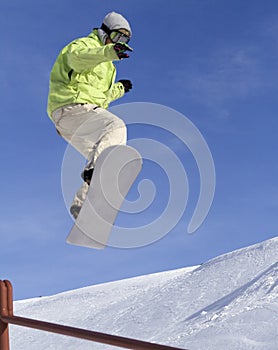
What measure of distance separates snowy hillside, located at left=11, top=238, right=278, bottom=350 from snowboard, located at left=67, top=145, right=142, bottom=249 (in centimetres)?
329

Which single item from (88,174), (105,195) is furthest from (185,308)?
(88,174)

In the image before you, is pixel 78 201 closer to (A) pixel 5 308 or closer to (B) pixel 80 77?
(B) pixel 80 77

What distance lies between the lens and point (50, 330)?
3.44m

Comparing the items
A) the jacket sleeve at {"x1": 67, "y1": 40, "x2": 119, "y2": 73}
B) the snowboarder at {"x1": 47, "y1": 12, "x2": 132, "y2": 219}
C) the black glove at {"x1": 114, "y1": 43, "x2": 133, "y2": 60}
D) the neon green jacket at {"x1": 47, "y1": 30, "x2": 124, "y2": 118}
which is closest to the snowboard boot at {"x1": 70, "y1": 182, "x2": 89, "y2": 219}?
the snowboarder at {"x1": 47, "y1": 12, "x2": 132, "y2": 219}

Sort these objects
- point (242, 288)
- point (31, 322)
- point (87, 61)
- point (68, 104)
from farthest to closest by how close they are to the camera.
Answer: point (242, 288) < point (68, 104) < point (87, 61) < point (31, 322)

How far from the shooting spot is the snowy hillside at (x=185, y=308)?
831 centimetres

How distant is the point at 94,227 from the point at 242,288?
570 centimetres

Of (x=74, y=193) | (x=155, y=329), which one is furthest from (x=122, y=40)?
(x=155, y=329)

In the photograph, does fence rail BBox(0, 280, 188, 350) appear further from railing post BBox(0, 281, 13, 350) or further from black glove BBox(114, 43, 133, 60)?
black glove BBox(114, 43, 133, 60)

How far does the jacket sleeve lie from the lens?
15.5ft

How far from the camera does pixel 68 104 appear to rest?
17.1 ft

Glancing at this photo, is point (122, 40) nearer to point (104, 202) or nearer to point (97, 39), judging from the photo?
point (97, 39)

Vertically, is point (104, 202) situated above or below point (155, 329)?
below

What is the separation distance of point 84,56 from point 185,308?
5948mm
